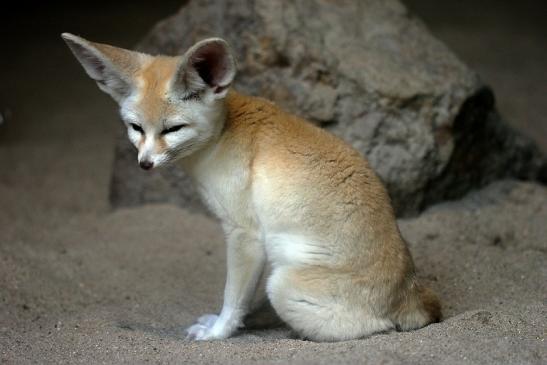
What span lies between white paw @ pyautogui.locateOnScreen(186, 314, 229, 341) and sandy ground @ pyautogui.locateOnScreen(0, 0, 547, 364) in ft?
0.34

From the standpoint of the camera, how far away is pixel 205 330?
14.0ft

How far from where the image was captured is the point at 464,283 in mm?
4906

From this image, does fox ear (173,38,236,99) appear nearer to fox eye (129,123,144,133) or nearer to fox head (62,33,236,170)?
fox head (62,33,236,170)

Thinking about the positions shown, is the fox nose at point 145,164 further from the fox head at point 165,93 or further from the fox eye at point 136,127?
the fox eye at point 136,127

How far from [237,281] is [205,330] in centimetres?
38

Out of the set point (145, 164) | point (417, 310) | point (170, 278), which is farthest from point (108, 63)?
point (417, 310)

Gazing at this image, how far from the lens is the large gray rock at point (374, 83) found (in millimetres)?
5734

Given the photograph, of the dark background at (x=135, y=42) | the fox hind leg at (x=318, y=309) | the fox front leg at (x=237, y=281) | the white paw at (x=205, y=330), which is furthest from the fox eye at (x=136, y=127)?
the dark background at (x=135, y=42)

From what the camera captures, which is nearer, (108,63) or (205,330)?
(108,63)

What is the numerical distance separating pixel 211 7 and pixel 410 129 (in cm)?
201

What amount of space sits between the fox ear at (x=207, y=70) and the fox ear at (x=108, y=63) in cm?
33

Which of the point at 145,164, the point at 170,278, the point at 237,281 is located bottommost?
the point at 170,278

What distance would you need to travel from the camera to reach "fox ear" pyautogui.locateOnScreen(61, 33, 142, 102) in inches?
153

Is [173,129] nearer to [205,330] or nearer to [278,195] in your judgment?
[278,195]
